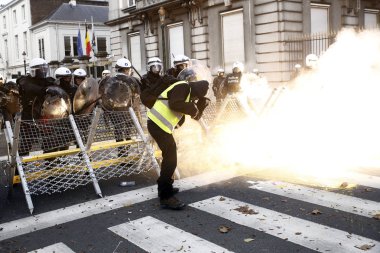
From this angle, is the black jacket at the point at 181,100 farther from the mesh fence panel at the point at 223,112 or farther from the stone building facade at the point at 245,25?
the stone building facade at the point at 245,25

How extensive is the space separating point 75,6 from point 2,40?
16.4 metres

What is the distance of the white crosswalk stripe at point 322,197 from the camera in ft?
16.8

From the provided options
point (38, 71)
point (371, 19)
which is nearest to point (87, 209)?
point (38, 71)

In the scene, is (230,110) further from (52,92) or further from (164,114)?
(164,114)

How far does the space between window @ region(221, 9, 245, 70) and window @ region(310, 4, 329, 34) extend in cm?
318

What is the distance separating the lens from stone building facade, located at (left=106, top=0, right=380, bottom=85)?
17656mm

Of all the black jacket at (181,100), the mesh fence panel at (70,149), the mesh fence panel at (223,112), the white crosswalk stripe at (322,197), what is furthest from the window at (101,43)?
the black jacket at (181,100)

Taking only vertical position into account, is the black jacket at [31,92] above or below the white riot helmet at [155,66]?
below

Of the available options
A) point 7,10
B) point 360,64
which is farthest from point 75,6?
point 360,64

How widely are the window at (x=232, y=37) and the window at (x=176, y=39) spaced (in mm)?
3379

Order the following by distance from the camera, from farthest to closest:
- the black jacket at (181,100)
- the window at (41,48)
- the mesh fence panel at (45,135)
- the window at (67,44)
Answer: the window at (41,48)
the window at (67,44)
the mesh fence panel at (45,135)
the black jacket at (181,100)

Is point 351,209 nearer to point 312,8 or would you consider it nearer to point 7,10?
point 312,8

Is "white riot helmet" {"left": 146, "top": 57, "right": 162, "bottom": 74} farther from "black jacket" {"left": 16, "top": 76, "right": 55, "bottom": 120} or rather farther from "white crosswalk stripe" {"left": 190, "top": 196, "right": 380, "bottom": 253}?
"white crosswalk stripe" {"left": 190, "top": 196, "right": 380, "bottom": 253}

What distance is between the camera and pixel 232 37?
19719 millimetres
